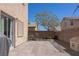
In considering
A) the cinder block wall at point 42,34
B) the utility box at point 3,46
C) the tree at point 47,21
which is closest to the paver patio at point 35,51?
the utility box at point 3,46

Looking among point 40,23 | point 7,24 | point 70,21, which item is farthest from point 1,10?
point 40,23

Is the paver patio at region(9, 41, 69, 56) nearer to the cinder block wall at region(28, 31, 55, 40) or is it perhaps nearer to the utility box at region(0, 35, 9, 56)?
the utility box at region(0, 35, 9, 56)

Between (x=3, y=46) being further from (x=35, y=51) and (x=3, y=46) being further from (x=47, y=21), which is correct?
(x=47, y=21)

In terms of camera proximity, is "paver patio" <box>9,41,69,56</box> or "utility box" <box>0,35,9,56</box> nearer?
"utility box" <box>0,35,9,56</box>

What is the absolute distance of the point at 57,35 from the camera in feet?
68.2

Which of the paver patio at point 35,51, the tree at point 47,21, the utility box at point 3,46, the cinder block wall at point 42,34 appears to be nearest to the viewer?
the utility box at point 3,46

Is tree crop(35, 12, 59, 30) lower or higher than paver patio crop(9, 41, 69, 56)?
higher

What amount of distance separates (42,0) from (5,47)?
1614 mm

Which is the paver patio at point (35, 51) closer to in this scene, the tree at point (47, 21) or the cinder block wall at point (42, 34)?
the cinder block wall at point (42, 34)

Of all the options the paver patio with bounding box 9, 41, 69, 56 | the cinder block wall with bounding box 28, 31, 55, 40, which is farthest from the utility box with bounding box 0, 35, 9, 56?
the cinder block wall with bounding box 28, 31, 55, 40

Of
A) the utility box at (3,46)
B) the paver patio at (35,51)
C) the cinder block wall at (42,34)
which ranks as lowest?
the paver patio at (35,51)

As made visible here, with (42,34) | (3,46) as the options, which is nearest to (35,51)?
(3,46)

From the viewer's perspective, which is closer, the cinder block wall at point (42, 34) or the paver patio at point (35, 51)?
the paver patio at point (35, 51)

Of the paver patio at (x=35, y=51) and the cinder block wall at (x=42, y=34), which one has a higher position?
the cinder block wall at (x=42, y=34)
